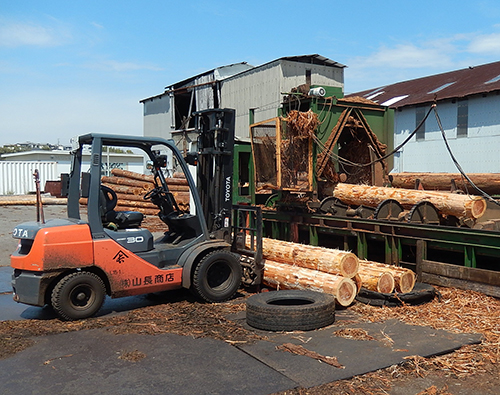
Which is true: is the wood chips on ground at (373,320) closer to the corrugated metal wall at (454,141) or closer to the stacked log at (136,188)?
the stacked log at (136,188)

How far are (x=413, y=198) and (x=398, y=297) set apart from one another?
99.1 inches

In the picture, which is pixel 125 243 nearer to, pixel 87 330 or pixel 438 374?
pixel 87 330

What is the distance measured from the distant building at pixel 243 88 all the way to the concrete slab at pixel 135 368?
15.1m

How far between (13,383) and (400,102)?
91.0 feet

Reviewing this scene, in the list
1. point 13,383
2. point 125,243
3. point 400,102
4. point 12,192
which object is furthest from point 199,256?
point 12,192

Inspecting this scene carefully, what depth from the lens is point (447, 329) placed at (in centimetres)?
632

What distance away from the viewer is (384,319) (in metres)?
6.87

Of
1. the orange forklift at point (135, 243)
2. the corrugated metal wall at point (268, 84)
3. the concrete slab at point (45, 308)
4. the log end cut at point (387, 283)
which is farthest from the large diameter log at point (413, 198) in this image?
the corrugated metal wall at point (268, 84)

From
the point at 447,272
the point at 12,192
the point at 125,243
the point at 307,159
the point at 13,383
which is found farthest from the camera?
the point at 12,192

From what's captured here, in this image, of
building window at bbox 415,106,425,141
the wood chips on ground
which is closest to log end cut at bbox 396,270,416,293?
the wood chips on ground

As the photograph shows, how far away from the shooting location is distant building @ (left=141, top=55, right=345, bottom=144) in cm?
2467

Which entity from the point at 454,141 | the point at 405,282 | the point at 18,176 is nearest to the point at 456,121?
the point at 454,141

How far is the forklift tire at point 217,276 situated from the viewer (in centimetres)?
750

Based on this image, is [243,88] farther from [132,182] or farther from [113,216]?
[113,216]
